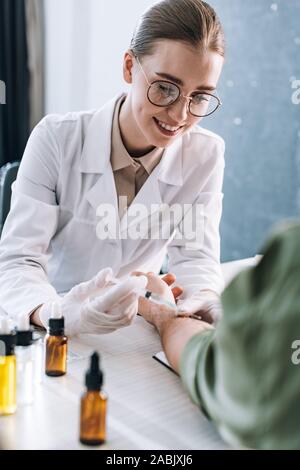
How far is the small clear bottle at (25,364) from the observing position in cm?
97

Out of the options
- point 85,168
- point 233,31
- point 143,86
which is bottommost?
point 85,168

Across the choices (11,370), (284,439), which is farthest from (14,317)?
(284,439)

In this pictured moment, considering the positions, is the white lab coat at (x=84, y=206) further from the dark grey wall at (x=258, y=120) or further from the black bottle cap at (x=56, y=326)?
the dark grey wall at (x=258, y=120)

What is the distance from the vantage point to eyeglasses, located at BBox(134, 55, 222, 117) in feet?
4.74

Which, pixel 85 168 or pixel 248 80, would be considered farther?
pixel 248 80

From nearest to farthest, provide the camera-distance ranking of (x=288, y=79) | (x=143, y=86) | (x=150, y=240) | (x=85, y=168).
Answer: (x=143, y=86), (x=85, y=168), (x=150, y=240), (x=288, y=79)

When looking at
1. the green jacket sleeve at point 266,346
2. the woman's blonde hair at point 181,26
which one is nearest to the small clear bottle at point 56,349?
the green jacket sleeve at point 266,346

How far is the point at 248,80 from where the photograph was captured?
101 inches

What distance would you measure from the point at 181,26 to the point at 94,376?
0.92 meters

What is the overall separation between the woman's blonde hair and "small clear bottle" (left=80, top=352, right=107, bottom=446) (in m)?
0.87

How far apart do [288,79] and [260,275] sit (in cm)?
188

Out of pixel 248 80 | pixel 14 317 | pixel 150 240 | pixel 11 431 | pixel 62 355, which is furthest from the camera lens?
pixel 248 80

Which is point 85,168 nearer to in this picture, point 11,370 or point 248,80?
point 11,370

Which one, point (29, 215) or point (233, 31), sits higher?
point (233, 31)
